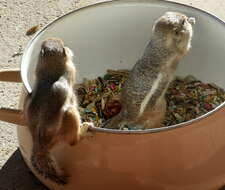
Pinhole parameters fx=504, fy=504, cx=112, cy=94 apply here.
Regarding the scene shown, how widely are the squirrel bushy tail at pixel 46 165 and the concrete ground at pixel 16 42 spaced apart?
1.20ft

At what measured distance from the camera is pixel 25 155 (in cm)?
202

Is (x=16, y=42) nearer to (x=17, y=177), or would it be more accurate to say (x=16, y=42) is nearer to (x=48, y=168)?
(x=17, y=177)

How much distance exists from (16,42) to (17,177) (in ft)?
3.55

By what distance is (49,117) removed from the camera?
5.71 feet

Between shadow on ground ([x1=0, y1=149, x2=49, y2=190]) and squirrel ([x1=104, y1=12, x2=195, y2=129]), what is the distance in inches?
16.5

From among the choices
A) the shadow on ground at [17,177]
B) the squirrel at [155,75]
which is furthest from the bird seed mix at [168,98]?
the shadow on ground at [17,177]

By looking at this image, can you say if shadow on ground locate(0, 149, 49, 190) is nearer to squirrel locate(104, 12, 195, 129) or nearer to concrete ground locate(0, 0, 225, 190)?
concrete ground locate(0, 0, 225, 190)

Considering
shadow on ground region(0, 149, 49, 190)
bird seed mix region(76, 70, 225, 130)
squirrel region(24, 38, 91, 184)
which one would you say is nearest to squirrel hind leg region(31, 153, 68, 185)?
squirrel region(24, 38, 91, 184)

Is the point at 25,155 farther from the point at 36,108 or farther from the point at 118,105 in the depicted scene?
the point at 118,105

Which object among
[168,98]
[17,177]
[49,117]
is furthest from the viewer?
[168,98]

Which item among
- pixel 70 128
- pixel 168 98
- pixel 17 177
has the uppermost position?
pixel 70 128

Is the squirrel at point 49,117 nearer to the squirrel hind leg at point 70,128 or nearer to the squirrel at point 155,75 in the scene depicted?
the squirrel hind leg at point 70,128

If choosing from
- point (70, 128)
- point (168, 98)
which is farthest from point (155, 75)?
point (70, 128)

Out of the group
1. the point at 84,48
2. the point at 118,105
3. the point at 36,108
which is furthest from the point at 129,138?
the point at 84,48
